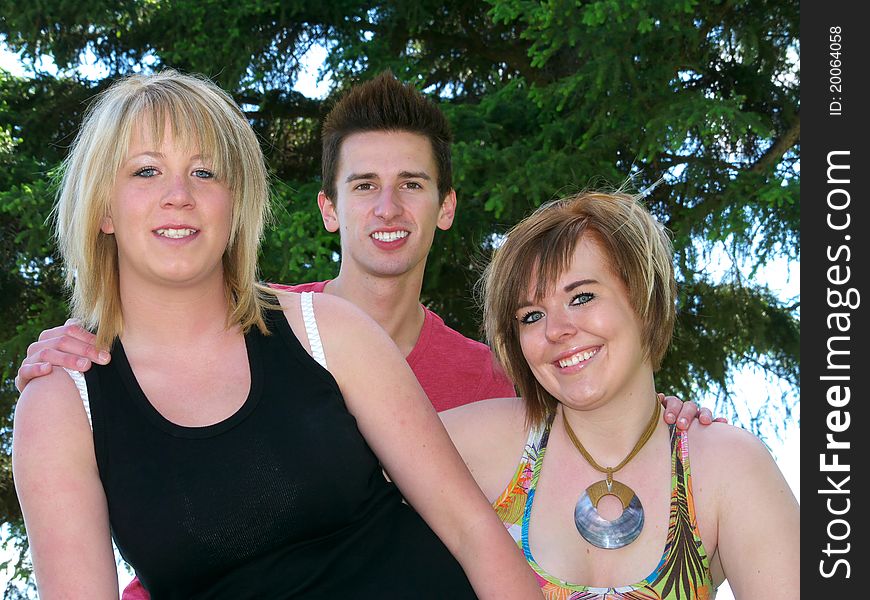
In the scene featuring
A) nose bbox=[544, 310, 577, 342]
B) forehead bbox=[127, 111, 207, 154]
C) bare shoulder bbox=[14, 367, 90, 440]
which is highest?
forehead bbox=[127, 111, 207, 154]

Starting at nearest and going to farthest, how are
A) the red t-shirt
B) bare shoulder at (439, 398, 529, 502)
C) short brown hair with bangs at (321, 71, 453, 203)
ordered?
1. bare shoulder at (439, 398, 529, 502)
2. the red t-shirt
3. short brown hair with bangs at (321, 71, 453, 203)

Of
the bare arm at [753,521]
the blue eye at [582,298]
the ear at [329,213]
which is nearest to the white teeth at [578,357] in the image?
the blue eye at [582,298]

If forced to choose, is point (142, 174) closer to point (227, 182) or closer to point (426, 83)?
point (227, 182)

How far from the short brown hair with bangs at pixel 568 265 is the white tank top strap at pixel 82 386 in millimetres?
1098

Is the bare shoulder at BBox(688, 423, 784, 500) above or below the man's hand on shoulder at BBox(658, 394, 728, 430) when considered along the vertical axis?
below

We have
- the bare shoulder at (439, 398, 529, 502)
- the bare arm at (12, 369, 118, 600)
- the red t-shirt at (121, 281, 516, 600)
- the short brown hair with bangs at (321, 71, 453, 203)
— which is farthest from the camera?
the short brown hair with bangs at (321, 71, 453, 203)

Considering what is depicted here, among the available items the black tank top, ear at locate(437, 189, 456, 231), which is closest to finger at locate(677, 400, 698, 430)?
the black tank top

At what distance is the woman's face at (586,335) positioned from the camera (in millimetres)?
2508

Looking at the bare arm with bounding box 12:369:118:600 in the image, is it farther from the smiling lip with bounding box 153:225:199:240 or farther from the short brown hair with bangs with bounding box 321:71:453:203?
the short brown hair with bangs with bounding box 321:71:453:203

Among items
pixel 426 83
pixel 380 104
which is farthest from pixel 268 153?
pixel 380 104

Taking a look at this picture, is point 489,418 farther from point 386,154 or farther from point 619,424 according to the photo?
point 386,154

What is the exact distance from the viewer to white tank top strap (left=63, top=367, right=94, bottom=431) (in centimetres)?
194

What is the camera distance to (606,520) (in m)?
2.45

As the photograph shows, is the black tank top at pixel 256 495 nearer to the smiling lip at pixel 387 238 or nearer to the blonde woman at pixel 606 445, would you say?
the blonde woman at pixel 606 445
